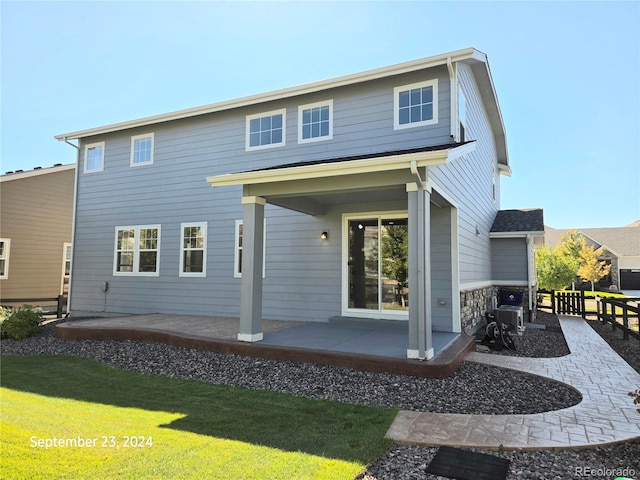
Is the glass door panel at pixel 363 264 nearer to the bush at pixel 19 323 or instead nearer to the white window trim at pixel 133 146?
the white window trim at pixel 133 146

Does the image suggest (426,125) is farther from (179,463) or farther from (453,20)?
(179,463)

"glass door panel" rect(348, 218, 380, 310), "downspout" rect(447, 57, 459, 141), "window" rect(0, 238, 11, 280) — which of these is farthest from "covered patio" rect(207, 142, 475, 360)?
"window" rect(0, 238, 11, 280)

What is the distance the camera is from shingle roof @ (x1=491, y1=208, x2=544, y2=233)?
12.0 m

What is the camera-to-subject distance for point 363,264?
8.52 meters

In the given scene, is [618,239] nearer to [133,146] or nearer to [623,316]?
[623,316]

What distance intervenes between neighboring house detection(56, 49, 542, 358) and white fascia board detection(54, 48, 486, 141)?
1.4 inches

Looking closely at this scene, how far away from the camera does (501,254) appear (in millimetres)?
12531

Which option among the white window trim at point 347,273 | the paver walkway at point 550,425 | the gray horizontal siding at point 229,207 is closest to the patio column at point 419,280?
the gray horizontal siding at point 229,207

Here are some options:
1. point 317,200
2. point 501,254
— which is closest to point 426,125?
point 317,200

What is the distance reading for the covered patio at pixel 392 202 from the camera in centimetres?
550

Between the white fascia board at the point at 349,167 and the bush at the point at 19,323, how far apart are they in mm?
5944

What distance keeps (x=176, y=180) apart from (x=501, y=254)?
33.6ft

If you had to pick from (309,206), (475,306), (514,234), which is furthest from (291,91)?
(514,234)

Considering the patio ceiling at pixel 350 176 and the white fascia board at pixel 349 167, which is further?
the patio ceiling at pixel 350 176
